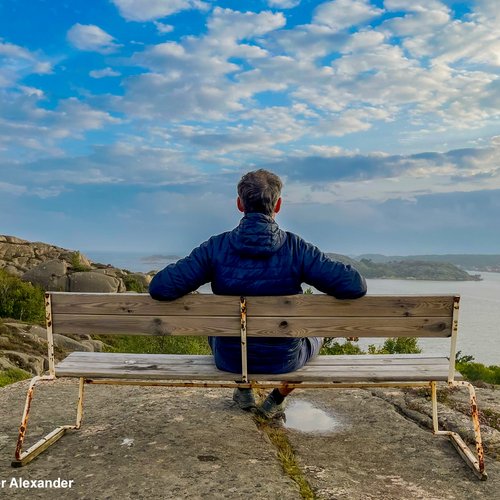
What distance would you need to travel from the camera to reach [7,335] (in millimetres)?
15781

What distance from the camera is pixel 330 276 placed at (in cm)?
396

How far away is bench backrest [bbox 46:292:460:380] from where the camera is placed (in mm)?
3980

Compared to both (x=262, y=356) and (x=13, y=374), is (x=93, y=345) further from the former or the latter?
(x=262, y=356)

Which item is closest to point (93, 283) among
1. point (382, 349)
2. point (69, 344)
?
point (69, 344)

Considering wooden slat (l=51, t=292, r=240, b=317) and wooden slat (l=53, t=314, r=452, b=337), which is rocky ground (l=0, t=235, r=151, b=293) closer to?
wooden slat (l=51, t=292, r=240, b=317)

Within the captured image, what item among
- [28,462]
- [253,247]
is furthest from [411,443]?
[28,462]

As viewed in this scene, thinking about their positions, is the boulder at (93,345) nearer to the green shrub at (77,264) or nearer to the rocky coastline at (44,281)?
the rocky coastline at (44,281)

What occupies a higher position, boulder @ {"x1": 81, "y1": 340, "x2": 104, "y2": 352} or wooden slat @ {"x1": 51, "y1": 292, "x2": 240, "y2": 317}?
wooden slat @ {"x1": 51, "y1": 292, "x2": 240, "y2": 317}

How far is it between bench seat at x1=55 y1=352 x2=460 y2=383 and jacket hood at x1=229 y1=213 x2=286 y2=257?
3.10ft

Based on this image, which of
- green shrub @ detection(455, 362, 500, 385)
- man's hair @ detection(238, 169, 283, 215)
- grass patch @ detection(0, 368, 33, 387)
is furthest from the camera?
green shrub @ detection(455, 362, 500, 385)

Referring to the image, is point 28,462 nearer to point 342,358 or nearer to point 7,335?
point 342,358

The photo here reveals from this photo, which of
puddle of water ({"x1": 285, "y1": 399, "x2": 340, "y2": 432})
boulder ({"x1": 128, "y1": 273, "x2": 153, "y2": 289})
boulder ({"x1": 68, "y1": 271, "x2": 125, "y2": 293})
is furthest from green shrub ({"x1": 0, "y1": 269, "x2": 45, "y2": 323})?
puddle of water ({"x1": 285, "y1": 399, "x2": 340, "y2": 432})

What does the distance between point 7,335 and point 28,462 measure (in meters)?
12.9

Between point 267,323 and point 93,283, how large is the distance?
3229 cm
